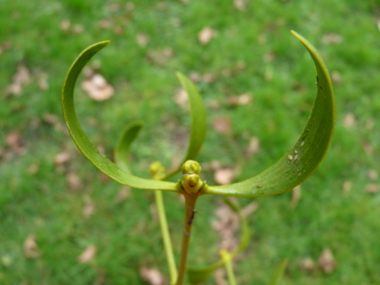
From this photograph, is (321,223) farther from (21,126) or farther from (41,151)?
(21,126)

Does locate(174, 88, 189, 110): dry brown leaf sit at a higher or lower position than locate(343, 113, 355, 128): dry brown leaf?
higher

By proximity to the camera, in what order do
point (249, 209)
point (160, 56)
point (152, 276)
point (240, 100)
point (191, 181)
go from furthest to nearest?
point (160, 56), point (240, 100), point (249, 209), point (152, 276), point (191, 181)

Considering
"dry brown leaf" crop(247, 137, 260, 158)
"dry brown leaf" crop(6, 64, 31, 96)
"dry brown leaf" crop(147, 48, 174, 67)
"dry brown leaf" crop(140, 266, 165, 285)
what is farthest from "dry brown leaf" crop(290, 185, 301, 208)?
"dry brown leaf" crop(6, 64, 31, 96)

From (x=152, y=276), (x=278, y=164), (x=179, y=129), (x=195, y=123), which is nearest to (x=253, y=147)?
(x=179, y=129)

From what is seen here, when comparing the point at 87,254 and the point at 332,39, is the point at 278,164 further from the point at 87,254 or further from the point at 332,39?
the point at 332,39

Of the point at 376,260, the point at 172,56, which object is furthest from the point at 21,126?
the point at 376,260

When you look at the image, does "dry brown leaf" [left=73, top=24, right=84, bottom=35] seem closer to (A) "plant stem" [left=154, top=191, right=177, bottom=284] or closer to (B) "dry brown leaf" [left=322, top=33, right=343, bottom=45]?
(B) "dry brown leaf" [left=322, top=33, right=343, bottom=45]
